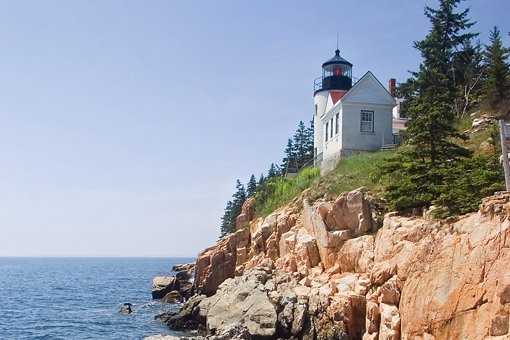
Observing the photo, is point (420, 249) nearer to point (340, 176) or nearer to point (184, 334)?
point (340, 176)

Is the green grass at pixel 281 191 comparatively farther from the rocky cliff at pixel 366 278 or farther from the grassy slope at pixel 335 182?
the rocky cliff at pixel 366 278

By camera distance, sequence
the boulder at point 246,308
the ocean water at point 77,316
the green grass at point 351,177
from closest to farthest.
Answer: the boulder at point 246,308 < the green grass at point 351,177 < the ocean water at point 77,316

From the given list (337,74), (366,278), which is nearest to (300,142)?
(337,74)

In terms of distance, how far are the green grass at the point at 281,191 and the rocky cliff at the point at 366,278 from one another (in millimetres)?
2222

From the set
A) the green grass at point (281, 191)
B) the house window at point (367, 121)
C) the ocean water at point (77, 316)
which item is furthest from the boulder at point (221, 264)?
the house window at point (367, 121)

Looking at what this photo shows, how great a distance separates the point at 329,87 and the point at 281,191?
27.8 ft

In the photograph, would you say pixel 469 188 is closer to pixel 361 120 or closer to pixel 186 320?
pixel 361 120

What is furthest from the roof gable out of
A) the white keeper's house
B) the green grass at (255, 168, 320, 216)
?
the green grass at (255, 168, 320, 216)

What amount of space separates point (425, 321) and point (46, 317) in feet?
91.1

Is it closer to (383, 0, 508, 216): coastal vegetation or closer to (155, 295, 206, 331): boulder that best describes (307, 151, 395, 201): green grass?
(383, 0, 508, 216): coastal vegetation

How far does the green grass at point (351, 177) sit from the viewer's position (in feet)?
75.5

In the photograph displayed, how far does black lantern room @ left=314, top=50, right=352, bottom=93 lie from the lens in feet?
116

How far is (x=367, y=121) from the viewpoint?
30.5m

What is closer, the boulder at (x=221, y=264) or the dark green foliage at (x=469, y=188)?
the dark green foliage at (x=469, y=188)
